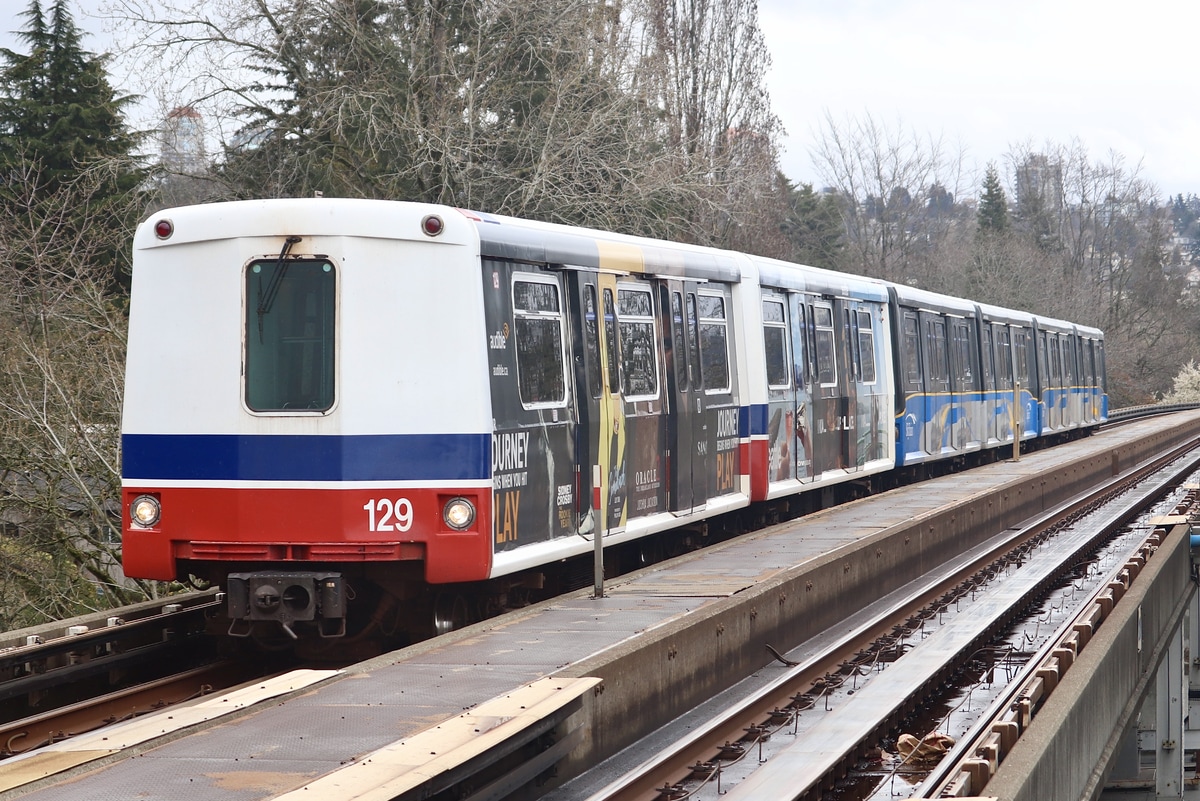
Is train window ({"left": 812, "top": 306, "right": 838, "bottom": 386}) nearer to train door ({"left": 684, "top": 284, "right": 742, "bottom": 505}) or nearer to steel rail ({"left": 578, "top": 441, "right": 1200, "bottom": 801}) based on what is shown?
steel rail ({"left": 578, "top": 441, "right": 1200, "bottom": 801})

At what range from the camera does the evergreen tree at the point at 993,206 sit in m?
95.9

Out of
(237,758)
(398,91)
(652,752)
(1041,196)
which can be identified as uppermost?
(1041,196)

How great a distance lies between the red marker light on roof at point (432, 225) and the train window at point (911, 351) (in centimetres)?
1424

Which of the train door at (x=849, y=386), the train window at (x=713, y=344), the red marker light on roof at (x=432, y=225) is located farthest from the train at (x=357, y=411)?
the train door at (x=849, y=386)

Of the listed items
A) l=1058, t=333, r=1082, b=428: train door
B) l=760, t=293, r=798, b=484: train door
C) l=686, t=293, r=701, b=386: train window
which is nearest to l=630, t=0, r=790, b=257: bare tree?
l=1058, t=333, r=1082, b=428: train door

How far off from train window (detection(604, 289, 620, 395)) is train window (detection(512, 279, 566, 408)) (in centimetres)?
87

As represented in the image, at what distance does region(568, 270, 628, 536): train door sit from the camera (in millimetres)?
11438

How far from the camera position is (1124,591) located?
12648 mm

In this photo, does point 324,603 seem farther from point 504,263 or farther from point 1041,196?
point 1041,196

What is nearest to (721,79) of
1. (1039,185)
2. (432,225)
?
(432,225)

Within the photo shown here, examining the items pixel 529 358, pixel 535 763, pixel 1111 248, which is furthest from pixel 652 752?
pixel 1111 248

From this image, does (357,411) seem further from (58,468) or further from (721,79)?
(721,79)

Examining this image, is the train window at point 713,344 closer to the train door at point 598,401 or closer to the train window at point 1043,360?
the train door at point 598,401

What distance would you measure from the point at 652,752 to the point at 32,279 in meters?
13.2
